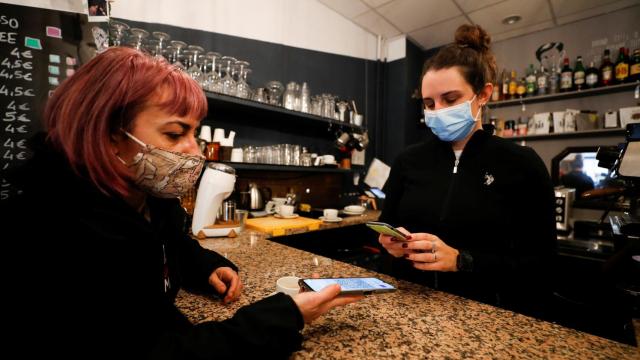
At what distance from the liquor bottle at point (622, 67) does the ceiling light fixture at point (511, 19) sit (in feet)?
3.16

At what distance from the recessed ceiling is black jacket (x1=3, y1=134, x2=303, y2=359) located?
350 cm

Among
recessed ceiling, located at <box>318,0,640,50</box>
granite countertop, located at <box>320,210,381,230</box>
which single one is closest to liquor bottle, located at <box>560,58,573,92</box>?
recessed ceiling, located at <box>318,0,640,50</box>

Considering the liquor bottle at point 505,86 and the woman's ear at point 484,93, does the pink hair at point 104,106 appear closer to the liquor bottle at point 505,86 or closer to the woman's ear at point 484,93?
the woman's ear at point 484,93

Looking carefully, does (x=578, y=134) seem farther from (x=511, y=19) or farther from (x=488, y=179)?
(x=488, y=179)

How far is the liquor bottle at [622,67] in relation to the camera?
2.84 meters

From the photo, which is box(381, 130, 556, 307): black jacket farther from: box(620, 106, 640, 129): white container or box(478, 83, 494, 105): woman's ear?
box(620, 106, 640, 129): white container

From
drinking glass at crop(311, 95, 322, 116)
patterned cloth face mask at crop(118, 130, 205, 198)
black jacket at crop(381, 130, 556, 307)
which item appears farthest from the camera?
drinking glass at crop(311, 95, 322, 116)

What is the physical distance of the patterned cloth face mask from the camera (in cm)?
76

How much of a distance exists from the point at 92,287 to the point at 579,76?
4116mm

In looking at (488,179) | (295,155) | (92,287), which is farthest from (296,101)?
(92,287)

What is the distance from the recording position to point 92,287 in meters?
0.52

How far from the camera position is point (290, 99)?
3004mm

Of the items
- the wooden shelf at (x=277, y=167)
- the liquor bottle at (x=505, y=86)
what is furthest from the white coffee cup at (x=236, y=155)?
the liquor bottle at (x=505, y=86)

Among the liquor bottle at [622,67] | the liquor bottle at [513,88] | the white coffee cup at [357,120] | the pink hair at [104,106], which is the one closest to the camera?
the pink hair at [104,106]
